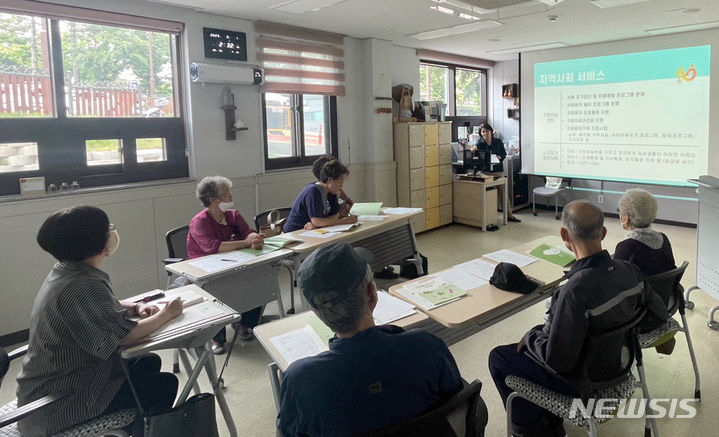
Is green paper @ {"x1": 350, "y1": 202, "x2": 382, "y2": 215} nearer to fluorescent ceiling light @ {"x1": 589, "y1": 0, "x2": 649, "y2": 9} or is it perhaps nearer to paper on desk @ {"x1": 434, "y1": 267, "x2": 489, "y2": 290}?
paper on desk @ {"x1": 434, "y1": 267, "x2": 489, "y2": 290}

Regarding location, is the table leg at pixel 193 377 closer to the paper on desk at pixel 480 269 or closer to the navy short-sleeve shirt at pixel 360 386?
the navy short-sleeve shirt at pixel 360 386

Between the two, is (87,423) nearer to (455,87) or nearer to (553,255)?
(553,255)

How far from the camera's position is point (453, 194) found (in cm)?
734

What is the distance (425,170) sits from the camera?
6793 mm

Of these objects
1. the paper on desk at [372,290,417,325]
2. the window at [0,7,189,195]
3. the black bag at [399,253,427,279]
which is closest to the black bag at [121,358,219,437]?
the paper on desk at [372,290,417,325]

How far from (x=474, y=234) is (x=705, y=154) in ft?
10.2

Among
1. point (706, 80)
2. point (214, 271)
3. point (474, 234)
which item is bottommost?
point (474, 234)

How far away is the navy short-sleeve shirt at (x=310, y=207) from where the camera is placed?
13.0 feet

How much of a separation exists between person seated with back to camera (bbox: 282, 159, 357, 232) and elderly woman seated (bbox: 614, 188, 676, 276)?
2070 mm

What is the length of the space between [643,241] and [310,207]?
2.41 meters

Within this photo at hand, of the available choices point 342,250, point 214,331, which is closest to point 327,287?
point 342,250

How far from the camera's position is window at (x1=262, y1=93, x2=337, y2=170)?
5.49 m

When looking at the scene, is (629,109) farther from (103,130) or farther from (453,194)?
(103,130)

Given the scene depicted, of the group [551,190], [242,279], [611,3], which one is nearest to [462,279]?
[242,279]
